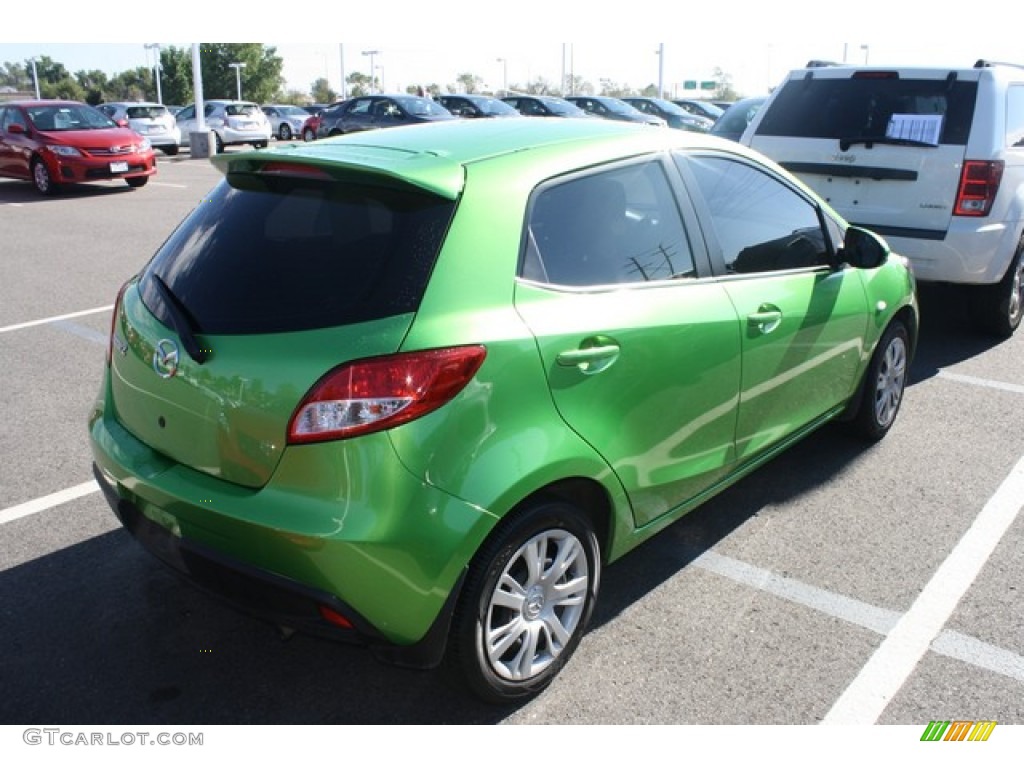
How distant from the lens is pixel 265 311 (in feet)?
Answer: 8.39

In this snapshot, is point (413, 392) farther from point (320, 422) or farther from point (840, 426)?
point (840, 426)

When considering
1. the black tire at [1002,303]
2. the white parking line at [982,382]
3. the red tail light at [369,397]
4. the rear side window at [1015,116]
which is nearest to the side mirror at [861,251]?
the white parking line at [982,382]

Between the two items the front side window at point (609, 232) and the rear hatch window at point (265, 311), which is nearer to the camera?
the rear hatch window at point (265, 311)

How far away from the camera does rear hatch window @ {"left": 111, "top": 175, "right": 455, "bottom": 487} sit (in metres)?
2.43

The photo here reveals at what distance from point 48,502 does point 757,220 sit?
3.25 metres

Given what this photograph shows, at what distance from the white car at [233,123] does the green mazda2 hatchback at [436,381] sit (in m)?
24.7

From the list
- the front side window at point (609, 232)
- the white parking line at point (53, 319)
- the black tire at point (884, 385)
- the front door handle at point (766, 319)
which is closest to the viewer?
the front side window at point (609, 232)

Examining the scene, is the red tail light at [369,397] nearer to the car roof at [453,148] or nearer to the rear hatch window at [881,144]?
the car roof at [453,148]

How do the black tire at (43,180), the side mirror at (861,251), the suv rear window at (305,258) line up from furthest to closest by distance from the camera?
the black tire at (43,180) → the side mirror at (861,251) → the suv rear window at (305,258)

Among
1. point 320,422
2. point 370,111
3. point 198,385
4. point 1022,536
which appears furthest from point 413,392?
point 370,111

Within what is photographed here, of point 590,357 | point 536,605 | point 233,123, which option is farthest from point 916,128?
point 233,123

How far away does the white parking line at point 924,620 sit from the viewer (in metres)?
2.83

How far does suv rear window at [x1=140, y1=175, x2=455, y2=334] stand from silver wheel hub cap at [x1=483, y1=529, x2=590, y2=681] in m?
0.85
